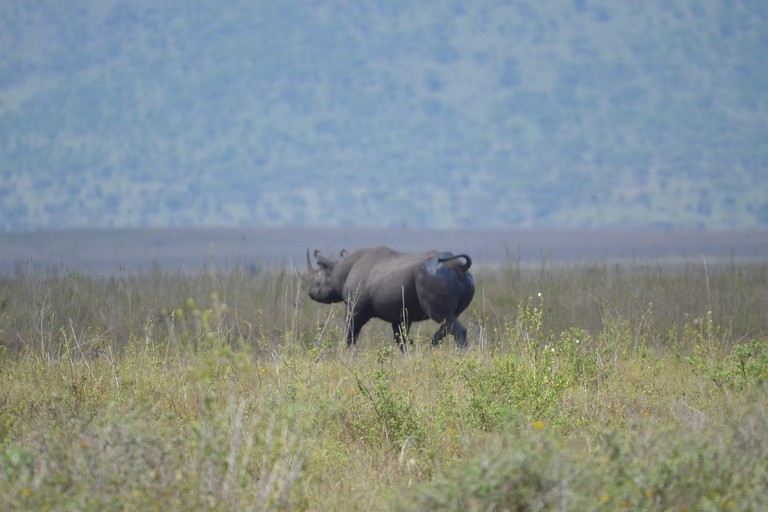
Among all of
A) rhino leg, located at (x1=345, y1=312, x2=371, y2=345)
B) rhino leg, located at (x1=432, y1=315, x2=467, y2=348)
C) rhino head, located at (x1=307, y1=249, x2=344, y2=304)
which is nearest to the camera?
rhino leg, located at (x1=432, y1=315, x2=467, y2=348)

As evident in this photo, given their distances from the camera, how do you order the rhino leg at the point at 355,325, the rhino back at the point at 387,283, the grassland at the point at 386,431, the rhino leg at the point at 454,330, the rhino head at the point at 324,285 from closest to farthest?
the grassland at the point at 386,431
the rhino leg at the point at 454,330
the rhino back at the point at 387,283
the rhino leg at the point at 355,325
the rhino head at the point at 324,285

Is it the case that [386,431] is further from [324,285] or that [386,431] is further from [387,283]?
[324,285]

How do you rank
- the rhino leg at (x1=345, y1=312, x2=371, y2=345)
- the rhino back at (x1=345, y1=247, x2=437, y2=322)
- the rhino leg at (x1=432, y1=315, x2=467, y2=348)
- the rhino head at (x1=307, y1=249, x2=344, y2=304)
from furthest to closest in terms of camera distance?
the rhino head at (x1=307, y1=249, x2=344, y2=304) < the rhino leg at (x1=345, y1=312, x2=371, y2=345) < the rhino back at (x1=345, y1=247, x2=437, y2=322) < the rhino leg at (x1=432, y1=315, x2=467, y2=348)

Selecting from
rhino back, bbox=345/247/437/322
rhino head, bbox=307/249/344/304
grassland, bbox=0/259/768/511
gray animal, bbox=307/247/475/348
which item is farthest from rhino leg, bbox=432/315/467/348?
rhino head, bbox=307/249/344/304

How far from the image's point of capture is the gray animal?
816 cm

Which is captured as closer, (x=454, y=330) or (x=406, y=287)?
(x=454, y=330)

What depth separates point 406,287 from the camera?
27.3 feet

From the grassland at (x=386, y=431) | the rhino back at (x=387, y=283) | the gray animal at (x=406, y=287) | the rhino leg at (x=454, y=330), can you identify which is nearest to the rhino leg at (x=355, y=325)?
the gray animal at (x=406, y=287)

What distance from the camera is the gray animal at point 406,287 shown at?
8.16 m

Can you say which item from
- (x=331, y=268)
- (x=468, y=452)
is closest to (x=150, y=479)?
(x=468, y=452)

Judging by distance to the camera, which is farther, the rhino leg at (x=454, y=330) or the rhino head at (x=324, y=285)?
the rhino head at (x=324, y=285)

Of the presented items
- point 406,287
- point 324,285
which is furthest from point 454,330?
point 324,285

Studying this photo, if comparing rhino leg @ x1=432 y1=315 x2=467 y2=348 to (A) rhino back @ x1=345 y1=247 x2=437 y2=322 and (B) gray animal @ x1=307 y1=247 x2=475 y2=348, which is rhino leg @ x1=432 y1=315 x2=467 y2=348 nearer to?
(B) gray animal @ x1=307 y1=247 x2=475 y2=348

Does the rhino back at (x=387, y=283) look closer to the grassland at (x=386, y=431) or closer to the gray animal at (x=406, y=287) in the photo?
the gray animal at (x=406, y=287)
